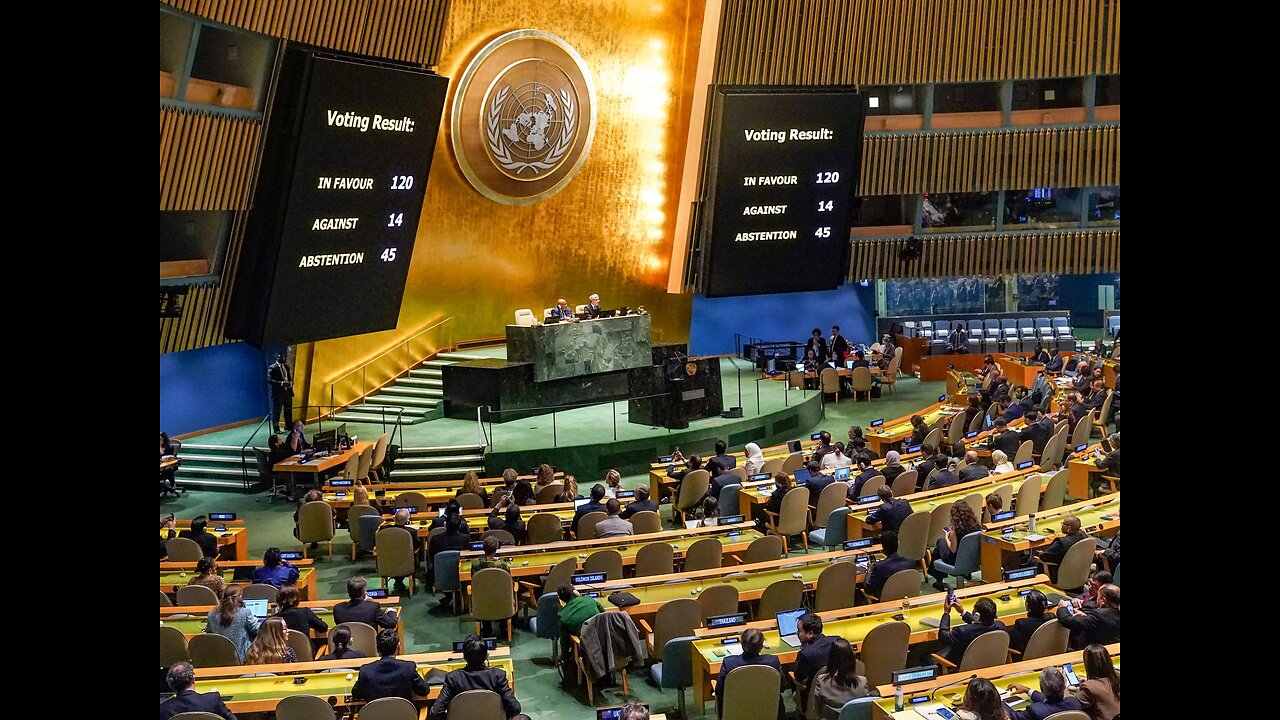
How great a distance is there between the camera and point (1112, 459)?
13094mm

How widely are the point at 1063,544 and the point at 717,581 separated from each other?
3.03 metres

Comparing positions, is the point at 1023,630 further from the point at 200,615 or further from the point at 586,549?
the point at 200,615

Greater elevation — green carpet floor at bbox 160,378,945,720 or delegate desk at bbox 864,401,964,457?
delegate desk at bbox 864,401,964,457

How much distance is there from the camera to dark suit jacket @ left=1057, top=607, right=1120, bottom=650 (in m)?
7.68

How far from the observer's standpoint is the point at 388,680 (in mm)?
6977

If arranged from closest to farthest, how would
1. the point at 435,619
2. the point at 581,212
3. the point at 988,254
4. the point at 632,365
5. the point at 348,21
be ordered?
the point at 435,619 < the point at 348,21 < the point at 632,365 < the point at 581,212 < the point at 988,254

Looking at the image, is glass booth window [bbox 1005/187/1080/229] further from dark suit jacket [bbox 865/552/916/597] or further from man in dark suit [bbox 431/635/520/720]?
man in dark suit [bbox 431/635/520/720]

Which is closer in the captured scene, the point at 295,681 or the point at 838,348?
the point at 295,681

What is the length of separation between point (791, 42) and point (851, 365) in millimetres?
6771

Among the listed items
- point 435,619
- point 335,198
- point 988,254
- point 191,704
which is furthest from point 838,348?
point 191,704

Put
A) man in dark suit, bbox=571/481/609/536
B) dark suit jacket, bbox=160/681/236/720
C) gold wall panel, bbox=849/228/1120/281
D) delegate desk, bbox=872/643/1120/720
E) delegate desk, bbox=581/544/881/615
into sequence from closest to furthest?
dark suit jacket, bbox=160/681/236/720
delegate desk, bbox=872/643/1120/720
delegate desk, bbox=581/544/881/615
man in dark suit, bbox=571/481/609/536
gold wall panel, bbox=849/228/1120/281

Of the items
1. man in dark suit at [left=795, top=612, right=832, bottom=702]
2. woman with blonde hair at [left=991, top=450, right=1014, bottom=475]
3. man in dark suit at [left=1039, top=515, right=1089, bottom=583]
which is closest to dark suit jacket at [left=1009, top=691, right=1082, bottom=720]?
man in dark suit at [left=795, top=612, right=832, bottom=702]

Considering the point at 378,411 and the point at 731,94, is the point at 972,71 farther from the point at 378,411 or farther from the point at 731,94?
the point at 378,411

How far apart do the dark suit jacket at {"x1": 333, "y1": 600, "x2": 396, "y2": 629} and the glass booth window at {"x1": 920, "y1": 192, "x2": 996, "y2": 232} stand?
16612 millimetres
